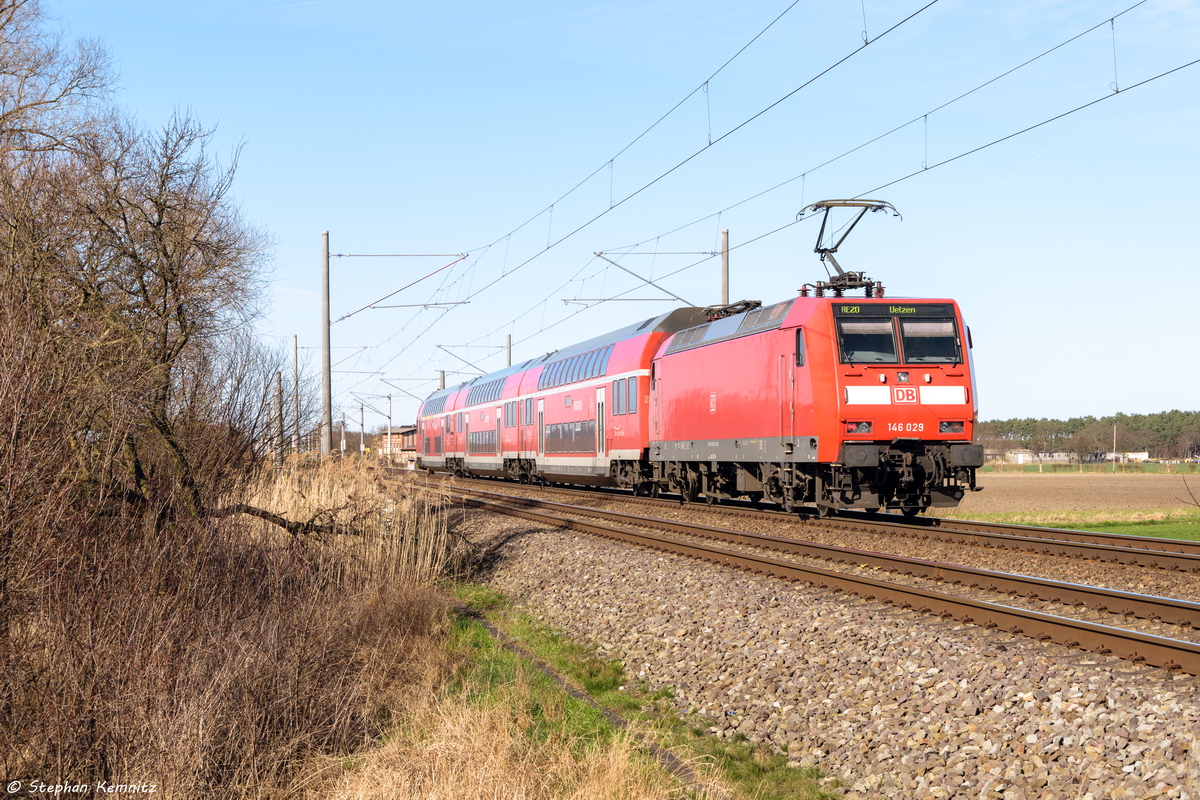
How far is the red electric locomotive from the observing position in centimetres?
1602

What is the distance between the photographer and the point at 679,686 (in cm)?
820

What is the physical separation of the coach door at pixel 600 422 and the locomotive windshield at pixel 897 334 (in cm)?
1181

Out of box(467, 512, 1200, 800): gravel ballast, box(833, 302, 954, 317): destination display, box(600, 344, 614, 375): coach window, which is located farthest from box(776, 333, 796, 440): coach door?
box(600, 344, 614, 375): coach window

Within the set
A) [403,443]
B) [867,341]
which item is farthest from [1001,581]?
[403,443]

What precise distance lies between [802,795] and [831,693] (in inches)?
62.1

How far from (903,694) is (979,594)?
377cm

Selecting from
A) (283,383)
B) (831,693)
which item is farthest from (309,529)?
(831,693)

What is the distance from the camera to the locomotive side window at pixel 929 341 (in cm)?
1634

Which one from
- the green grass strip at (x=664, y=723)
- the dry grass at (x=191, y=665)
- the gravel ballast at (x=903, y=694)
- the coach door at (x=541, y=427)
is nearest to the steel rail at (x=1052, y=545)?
the gravel ballast at (x=903, y=694)

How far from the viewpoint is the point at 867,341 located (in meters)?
16.2

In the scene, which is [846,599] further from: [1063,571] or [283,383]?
[283,383]

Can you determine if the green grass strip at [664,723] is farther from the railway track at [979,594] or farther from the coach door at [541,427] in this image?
the coach door at [541,427]

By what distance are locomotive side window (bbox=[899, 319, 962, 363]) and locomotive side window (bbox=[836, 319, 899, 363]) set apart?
24 centimetres

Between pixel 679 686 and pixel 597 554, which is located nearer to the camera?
pixel 679 686
